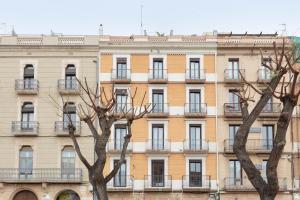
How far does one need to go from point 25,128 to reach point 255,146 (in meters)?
17.7

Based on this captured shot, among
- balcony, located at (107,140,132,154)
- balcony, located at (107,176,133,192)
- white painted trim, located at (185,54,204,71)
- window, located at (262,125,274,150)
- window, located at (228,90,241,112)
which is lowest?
balcony, located at (107,176,133,192)

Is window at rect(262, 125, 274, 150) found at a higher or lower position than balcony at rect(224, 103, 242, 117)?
lower

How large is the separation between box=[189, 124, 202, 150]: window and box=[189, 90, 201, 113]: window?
4.10 feet

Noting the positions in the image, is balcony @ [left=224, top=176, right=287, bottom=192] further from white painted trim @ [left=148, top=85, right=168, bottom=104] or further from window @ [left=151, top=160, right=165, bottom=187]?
white painted trim @ [left=148, top=85, right=168, bottom=104]

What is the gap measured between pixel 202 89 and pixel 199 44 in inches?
143

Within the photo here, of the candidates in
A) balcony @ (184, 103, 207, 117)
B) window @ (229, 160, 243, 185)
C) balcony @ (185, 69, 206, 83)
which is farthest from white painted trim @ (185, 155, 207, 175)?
balcony @ (185, 69, 206, 83)

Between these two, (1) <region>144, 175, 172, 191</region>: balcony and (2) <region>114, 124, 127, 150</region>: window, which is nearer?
(1) <region>144, 175, 172, 191</region>: balcony

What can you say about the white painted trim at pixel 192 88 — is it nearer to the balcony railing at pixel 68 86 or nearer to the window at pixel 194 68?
the window at pixel 194 68

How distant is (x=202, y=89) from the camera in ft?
171

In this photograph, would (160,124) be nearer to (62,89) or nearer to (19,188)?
(62,89)

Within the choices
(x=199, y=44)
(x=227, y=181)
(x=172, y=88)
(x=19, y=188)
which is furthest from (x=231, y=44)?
(x=19, y=188)

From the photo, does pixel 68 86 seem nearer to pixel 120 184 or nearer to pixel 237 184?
pixel 120 184

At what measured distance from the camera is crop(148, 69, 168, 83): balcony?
51.7m

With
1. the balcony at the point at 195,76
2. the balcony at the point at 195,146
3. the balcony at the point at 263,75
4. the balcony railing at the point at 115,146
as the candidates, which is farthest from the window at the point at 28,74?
the balcony at the point at 263,75
